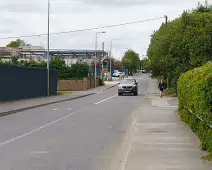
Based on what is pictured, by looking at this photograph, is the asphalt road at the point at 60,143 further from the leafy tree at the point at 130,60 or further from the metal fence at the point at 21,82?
the leafy tree at the point at 130,60

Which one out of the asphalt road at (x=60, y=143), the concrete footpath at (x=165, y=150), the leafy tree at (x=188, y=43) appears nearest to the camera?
the concrete footpath at (x=165, y=150)

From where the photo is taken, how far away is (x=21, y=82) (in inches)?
1369

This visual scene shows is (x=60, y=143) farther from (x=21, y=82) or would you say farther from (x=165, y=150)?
(x=21, y=82)

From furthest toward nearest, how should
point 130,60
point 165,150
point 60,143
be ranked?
1. point 130,60
2. point 60,143
3. point 165,150

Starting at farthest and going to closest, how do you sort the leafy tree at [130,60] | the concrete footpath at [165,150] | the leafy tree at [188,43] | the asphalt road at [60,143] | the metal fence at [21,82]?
the leafy tree at [130,60], the leafy tree at [188,43], the metal fence at [21,82], the asphalt road at [60,143], the concrete footpath at [165,150]

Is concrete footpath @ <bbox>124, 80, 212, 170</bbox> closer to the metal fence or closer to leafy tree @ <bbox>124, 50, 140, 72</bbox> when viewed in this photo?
the metal fence

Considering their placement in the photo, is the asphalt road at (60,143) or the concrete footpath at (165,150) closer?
the concrete footpath at (165,150)

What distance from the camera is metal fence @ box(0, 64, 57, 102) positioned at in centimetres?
3075

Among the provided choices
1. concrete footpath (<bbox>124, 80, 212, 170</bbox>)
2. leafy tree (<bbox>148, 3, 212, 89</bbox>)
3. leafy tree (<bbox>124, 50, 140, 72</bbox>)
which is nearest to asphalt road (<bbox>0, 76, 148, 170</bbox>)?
concrete footpath (<bbox>124, 80, 212, 170</bbox>)

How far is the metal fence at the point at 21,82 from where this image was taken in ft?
101

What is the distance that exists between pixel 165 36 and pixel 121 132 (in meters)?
27.9

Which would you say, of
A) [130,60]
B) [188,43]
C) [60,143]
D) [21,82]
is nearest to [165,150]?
[60,143]

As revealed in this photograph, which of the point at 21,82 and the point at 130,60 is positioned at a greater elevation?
the point at 130,60

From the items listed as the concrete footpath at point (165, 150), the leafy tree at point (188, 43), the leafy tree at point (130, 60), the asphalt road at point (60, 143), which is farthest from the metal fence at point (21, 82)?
the leafy tree at point (130, 60)
